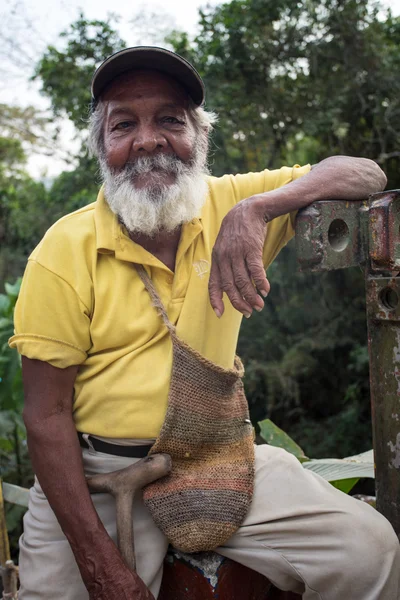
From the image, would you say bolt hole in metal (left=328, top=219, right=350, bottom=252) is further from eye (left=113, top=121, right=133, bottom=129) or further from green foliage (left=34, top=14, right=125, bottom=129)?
green foliage (left=34, top=14, right=125, bottom=129)

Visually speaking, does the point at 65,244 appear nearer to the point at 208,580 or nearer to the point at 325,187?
the point at 325,187

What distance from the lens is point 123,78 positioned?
1.76 m

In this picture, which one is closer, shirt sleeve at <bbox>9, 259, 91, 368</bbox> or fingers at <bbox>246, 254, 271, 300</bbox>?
fingers at <bbox>246, 254, 271, 300</bbox>

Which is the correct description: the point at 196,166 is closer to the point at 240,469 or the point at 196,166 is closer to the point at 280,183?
the point at 280,183

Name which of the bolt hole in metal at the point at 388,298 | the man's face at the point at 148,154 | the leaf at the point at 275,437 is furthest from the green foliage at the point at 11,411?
the bolt hole in metal at the point at 388,298

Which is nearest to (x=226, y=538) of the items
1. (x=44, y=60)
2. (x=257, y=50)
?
(x=257, y=50)

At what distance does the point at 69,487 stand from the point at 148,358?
406mm

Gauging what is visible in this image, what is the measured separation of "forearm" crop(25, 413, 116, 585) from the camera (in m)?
1.51

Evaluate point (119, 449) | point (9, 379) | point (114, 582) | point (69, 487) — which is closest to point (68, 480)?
point (69, 487)

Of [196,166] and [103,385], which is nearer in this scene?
[103,385]

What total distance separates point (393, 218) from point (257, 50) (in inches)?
161

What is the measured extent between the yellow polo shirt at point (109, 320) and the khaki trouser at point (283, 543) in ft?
0.56

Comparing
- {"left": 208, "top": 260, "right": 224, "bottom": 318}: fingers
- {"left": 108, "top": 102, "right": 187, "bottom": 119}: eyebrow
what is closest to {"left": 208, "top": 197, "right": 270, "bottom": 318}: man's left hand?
{"left": 208, "top": 260, "right": 224, "bottom": 318}: fingers

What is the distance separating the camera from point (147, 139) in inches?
68.1
